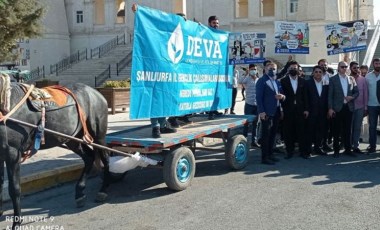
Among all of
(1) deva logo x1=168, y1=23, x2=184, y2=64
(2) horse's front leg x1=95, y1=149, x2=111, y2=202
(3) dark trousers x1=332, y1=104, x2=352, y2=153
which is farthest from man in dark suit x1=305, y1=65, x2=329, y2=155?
(2) horse's front leg x1=95, y1=149, x2=111, y2=202

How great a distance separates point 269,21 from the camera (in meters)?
40.6

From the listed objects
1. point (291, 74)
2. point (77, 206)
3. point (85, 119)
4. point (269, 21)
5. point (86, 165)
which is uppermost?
point (269, 21)

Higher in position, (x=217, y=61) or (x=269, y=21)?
(x=269, y=21)

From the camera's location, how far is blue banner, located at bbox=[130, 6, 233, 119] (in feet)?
22.0

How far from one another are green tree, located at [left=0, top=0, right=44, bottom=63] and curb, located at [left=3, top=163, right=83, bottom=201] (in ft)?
57.0

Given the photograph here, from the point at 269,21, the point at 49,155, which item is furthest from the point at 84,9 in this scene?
the point at 49,155

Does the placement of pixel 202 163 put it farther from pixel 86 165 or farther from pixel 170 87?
pixel 86 165

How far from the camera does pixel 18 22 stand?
2478 centimetres

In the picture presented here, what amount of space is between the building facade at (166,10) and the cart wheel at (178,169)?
31803mm

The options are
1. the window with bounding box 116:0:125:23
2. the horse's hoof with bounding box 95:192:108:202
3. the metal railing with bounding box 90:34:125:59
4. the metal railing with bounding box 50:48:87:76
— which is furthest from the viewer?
the window with bounding box 116:0:125:23

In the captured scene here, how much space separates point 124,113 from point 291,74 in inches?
361

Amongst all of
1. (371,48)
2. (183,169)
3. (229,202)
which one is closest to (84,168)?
(183,169)

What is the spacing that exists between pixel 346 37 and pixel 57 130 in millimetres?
10733

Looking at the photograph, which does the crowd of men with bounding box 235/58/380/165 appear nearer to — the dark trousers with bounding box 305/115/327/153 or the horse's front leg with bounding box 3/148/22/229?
the dark trousers with bounding box 305/115/327/153
